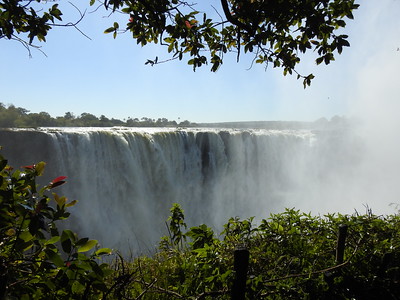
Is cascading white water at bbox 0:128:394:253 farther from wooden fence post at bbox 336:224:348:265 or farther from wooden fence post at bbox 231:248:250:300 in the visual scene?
wooden fence post at bbox 231:248:250:300

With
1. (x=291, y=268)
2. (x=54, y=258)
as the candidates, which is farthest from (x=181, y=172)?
(x=54, y=258)

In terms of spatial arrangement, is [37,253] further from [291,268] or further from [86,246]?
[291,268]

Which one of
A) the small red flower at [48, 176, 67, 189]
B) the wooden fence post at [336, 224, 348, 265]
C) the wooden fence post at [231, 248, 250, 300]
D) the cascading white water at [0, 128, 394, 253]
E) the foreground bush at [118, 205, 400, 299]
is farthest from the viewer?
the cascading white water at [0, 128, 394, 253]

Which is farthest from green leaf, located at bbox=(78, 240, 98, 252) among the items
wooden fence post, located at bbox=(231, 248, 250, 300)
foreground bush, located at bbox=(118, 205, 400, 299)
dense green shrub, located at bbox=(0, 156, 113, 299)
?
wooden fence post, located at bbox=(231, 248, 250, 300)

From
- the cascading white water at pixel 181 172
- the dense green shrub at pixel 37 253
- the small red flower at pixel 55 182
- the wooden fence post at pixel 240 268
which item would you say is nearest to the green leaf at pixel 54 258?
the dense green shrub at pixel 37 253

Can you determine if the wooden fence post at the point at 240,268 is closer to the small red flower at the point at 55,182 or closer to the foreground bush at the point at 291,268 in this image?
the foreground bush at the point at 291,268

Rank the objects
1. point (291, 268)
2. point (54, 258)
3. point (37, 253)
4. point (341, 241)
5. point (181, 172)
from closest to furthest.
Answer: point (54, 258) → point (37, 253) → point (341, 241) → point (291, 268) → point (181, 172)

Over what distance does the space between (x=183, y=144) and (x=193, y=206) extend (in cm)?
446

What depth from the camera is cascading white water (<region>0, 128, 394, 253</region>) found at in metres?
13.3

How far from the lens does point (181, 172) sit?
18047mm

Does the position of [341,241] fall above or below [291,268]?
above

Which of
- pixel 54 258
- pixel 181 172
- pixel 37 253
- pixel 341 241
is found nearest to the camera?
pixel 54 258

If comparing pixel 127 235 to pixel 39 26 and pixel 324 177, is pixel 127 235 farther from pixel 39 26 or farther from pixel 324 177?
pixel 324 177

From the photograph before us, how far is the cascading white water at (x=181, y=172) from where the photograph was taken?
13.3 meters
